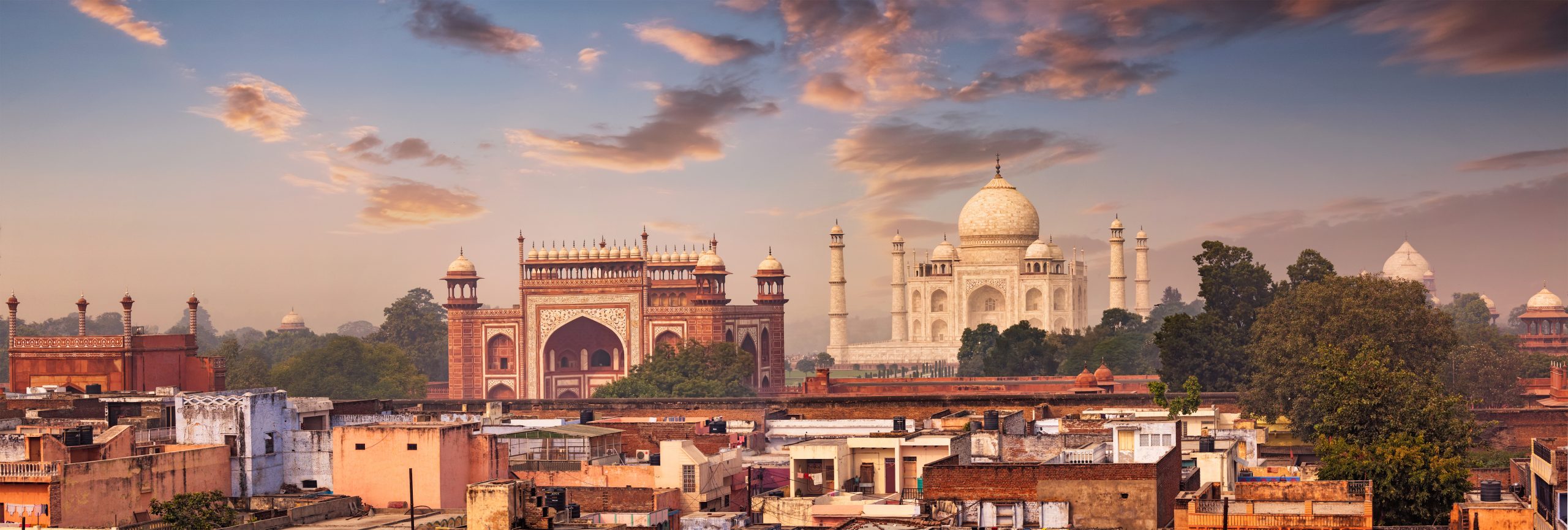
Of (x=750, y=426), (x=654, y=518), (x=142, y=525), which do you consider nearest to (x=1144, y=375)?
(x=750, y=426)

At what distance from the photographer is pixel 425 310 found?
92.5 metres

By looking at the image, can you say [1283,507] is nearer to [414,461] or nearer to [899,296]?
[414,461]

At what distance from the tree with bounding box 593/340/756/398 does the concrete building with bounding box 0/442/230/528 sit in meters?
31.1

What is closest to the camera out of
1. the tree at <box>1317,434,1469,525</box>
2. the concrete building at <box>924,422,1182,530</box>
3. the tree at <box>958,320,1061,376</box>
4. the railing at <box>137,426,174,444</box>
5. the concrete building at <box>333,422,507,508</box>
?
the concrete building at <box>924,422,1182,530</box>

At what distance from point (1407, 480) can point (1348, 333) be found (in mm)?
Answer: 14616

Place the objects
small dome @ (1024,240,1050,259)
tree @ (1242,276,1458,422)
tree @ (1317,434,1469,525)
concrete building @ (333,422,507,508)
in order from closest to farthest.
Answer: concrete building @ (333,422,507,508)
tree @ (1317,434,1469,525)
tree @ (1242,276,1458,422)
small dome @ (1024,240,1050,259)

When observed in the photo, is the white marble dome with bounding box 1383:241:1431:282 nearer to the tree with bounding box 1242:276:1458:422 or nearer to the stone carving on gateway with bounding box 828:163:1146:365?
the stone carving on gateway with bounding box 828:163:1146:365

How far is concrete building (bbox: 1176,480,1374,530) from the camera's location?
2116cm

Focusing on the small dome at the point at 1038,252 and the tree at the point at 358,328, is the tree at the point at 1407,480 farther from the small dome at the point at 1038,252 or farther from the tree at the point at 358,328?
→ the tree at the point at 358,328

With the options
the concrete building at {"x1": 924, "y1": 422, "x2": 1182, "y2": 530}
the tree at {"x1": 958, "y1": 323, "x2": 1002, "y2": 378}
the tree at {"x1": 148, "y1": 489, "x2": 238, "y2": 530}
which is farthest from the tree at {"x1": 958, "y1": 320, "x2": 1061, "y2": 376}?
the tree at {"x1": 148, "y1": 489, "x2": 238, "y2": 530}

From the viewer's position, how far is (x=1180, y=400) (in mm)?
37594

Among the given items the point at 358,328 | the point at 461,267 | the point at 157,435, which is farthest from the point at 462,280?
the point at 358,328

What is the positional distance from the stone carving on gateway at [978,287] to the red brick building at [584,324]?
1861 cm

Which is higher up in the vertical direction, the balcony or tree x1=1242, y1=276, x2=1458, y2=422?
tree x1=1242, y1=276, x2=1458, y2=422
